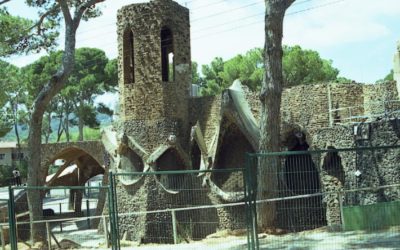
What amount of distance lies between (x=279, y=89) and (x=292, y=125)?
14.4ft

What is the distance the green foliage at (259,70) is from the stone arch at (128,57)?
1207 cm

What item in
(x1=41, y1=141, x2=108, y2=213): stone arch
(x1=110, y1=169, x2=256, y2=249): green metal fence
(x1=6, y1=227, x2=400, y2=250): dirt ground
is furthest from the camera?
(x1=41, y1=141, x2=108, y2=213): stone arch

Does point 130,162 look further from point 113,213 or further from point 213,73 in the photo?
point 213,73

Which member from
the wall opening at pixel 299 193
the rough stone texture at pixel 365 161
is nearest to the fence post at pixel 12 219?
the wall opening at pixel 299 193

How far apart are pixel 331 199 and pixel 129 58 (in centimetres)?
854

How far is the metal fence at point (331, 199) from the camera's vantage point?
8438 mm

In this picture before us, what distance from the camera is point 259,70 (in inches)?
1438

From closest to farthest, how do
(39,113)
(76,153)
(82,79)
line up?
(39,113) < (76,153) < (82,79)

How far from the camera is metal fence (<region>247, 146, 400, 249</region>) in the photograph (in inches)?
332

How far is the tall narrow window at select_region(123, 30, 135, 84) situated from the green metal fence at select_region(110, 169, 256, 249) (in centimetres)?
345

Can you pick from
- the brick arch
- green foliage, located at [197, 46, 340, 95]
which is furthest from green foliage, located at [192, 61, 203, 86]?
the brick arch

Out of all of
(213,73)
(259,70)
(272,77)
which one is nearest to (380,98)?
(272,77)

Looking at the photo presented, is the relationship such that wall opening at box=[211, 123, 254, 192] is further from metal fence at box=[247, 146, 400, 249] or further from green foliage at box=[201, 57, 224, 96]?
green foliage at box=[201, 57, 224, 96]

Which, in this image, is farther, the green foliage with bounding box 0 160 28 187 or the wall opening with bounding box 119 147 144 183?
the green foliage with bounding box 0 160 28 187
